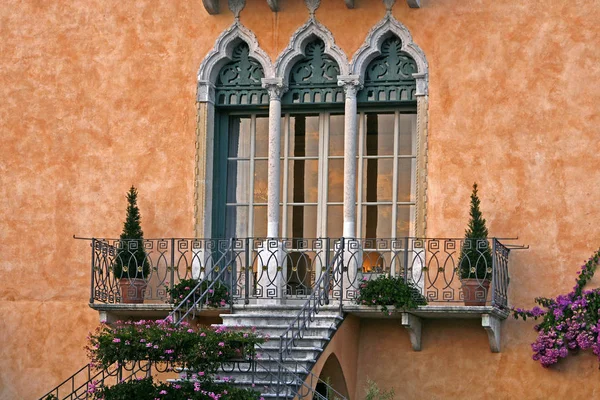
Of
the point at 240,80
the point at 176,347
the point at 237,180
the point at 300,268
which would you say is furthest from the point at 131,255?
the point at 176,347

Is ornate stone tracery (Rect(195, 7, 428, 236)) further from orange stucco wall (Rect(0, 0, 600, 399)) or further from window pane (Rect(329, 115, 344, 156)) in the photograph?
window pane (Rect(329, 115, 344, 156))

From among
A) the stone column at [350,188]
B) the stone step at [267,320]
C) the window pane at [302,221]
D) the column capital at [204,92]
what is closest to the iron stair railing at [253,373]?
the stone step at [267,320]

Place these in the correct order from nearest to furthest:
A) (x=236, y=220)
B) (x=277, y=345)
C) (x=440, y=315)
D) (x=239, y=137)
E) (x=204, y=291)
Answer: (x=277, y=345)
(x=440, y=315)
(x=204, y=291)
(x=236, y=220)
(x=239, y=137)

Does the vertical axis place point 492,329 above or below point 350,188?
below

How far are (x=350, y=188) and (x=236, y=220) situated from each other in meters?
1.74

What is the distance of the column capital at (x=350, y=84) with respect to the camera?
16719mm

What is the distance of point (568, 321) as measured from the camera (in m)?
15.6

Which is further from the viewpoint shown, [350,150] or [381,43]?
[381,43]

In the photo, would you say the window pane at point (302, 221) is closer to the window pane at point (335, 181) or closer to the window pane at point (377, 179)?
the window pane at point (335, 181)

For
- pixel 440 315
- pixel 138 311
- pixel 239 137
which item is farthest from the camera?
pixel 239 137

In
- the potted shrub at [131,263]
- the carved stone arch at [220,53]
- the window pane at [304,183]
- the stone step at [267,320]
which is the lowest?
the stone step at [267,320]

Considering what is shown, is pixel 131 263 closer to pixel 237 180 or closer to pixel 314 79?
pixel 237 180

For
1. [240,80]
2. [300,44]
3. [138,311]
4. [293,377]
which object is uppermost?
[300,44]

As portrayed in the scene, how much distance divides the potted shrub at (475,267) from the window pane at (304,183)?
2.41 m
